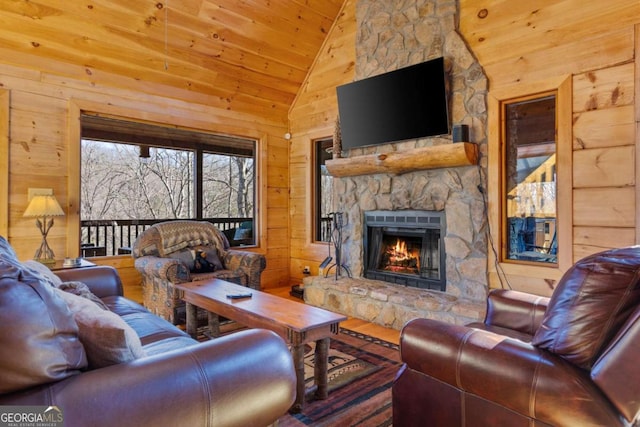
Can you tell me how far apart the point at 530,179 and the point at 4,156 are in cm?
478

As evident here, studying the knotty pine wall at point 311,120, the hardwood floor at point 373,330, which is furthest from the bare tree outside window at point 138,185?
the hardwood floor at point 373,330

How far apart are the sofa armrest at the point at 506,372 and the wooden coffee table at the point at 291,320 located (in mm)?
625

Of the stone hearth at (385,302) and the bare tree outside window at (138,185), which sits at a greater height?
the bare tree outside window at (138,185)

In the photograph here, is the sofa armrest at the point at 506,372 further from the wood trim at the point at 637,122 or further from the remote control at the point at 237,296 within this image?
the wood trim at the point at 637,122

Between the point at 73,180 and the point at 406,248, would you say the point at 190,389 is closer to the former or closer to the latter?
the point at 406,248

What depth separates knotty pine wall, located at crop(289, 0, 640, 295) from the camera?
272 cm

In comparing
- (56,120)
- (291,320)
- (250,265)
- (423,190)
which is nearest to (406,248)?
(423,190)

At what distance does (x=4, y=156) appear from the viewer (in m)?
3.50

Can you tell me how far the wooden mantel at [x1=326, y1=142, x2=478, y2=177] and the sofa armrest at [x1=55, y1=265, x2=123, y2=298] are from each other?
259 centimetres

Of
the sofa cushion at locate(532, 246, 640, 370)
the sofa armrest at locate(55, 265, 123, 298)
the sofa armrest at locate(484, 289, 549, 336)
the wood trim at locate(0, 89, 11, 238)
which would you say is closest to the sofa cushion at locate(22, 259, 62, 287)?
the sofa armrest at locate(55, 265, 123, 298)

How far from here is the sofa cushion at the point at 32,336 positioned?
3.00 feet

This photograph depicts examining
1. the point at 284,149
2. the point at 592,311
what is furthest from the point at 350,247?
the point at 592,311

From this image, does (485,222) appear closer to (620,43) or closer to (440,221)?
(440,221)

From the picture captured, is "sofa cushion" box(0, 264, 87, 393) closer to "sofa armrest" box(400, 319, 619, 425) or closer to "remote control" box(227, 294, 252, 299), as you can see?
"sofa armrest" box(400, 319, 619, 425)
